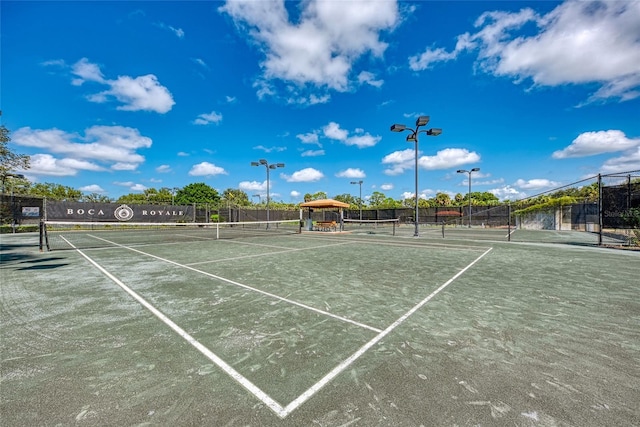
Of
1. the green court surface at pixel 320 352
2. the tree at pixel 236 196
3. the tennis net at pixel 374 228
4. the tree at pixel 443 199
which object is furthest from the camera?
the tree at pixel 236 196

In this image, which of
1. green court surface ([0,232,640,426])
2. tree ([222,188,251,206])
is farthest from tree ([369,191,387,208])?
green court surface ([0,232,640,426])

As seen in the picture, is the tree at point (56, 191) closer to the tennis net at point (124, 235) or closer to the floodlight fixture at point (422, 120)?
the tennis net at point (124, 235)

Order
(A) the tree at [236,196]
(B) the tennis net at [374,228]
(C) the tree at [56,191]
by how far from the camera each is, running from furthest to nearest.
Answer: (A) the tree at [236,196], (C) the tree at [56,191], (B) the tennis net at [374,228]

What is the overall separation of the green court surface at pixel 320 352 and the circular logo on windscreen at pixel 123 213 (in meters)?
26.0

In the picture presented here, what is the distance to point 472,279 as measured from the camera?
5902 mm

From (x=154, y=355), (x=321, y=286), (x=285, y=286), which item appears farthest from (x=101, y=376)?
(x=321, y=286)

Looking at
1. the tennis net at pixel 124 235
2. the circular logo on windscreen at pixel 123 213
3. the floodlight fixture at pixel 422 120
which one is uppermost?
the floodlight fixture at pixel 422 120

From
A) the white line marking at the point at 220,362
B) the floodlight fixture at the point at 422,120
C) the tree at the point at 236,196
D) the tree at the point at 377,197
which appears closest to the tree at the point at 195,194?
the tree at the point at 236,196

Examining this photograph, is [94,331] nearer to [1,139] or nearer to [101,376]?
[101,376]

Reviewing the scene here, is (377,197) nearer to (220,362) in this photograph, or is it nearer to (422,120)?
(422,120)

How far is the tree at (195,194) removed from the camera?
3073 inches

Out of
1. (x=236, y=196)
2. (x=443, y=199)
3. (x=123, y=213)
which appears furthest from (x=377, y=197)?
(x=123, y=213)

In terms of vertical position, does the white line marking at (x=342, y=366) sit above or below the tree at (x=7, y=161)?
below

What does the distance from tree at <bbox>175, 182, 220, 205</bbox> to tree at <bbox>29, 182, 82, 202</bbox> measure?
29266 mm
